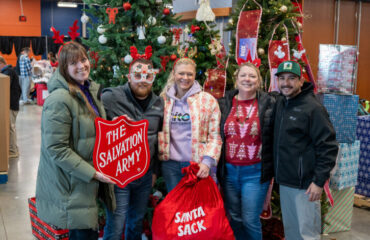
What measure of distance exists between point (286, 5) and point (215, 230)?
2.40 metres

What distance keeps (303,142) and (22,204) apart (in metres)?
3.41

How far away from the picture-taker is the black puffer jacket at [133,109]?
94.5 inches

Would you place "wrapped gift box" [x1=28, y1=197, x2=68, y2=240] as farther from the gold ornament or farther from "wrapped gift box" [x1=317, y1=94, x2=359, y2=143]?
the gold ornament

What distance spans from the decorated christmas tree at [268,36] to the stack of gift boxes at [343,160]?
1.64 ft

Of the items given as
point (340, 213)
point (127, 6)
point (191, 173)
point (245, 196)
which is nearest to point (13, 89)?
point (127, 6)

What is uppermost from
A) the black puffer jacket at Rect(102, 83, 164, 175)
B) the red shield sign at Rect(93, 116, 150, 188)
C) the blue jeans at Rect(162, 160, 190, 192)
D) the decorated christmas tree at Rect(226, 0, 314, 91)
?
the decorated christmas tree at Rect(226, 0, 314, 91)

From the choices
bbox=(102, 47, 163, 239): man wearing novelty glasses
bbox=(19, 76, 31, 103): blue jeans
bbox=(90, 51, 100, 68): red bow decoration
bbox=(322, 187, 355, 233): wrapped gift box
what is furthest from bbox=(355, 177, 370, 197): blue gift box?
bbox=(19, 76, 31, 103): blue jeans

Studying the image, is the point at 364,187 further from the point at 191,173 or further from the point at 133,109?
the point at 133,109

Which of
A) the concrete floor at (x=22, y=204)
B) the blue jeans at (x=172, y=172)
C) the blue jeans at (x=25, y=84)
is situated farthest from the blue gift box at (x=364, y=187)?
the blue jeans at (x=25, y=84)

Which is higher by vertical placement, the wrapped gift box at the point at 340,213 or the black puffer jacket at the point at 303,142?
the black puffer jacket at the point at 303,142

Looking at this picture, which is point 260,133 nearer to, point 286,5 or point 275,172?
point 275,172

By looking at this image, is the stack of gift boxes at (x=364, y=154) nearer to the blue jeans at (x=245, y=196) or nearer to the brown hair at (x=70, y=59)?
the blue jeans at (x=245, y=196)

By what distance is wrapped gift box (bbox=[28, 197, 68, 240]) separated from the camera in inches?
119

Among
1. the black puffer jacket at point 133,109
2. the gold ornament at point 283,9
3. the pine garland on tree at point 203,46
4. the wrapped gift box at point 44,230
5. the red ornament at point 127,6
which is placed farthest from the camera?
the pine garland on tree at point 203,46
